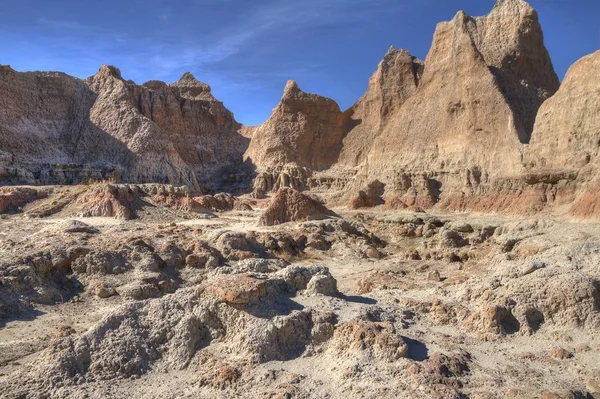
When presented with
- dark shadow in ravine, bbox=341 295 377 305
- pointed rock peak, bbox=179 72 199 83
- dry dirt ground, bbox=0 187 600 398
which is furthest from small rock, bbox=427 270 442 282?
pointed rock peak, bbox=179 72 199 83

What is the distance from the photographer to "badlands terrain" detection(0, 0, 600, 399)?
7875mm

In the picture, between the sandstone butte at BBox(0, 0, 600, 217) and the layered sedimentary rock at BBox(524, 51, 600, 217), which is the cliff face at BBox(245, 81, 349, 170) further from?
A: the layered sedimentary rock at BBox(524, 51, 600, 217)

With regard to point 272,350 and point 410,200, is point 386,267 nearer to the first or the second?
point 272,350

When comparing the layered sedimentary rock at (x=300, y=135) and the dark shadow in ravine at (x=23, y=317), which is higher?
the layered sedimentary rock at (x=300, y=135)

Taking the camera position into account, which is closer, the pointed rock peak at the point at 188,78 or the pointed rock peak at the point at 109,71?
the pointed rock peak at the point at 109,71

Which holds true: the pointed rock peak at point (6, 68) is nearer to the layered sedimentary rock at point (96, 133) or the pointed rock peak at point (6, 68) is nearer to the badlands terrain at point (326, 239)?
the layered sedimentary rock at point (96, 133)

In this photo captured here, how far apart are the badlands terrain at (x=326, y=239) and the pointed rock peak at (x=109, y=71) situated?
1.09ft

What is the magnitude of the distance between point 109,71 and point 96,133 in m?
10.5

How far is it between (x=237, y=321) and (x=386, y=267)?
1204cm

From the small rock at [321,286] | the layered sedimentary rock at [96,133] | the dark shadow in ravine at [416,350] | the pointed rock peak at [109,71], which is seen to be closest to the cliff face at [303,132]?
the layered sedimentary rock at [96,133]

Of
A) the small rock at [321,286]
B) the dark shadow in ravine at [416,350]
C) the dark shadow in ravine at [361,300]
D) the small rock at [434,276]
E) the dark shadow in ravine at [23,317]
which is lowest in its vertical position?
the dark shadow in ravine at [23,317]

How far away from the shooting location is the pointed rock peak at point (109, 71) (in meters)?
64.4

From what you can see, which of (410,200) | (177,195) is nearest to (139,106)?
(177,195)

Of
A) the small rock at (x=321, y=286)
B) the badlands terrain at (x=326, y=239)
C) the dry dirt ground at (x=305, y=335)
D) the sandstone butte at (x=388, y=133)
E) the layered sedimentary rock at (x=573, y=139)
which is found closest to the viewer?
the dry dirt ground at (x=305, y=335)
